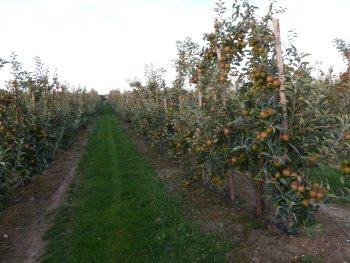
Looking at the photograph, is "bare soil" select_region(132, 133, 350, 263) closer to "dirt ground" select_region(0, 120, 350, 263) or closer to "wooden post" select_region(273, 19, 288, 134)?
"dirt ground" select_region(0, 120, 350, 263)

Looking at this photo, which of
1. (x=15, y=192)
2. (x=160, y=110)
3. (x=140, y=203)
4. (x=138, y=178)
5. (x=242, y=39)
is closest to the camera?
(x=242, y=39)

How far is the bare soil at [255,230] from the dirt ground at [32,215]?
298 cm

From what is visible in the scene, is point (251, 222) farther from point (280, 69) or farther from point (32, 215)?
point (32, 215)

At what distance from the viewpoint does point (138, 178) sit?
9.95 metres

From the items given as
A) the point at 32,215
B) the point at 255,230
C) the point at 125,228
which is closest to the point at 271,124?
the point at 255,230

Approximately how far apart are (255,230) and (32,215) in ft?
16.1

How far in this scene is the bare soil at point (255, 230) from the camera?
195 inches

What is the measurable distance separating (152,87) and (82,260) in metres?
10.3

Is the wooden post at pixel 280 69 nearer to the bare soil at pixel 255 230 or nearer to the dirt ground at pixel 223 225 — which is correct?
the bare soil at pixel 255 230

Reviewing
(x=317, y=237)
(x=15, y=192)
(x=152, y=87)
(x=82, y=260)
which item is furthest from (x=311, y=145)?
(x=152, y=87)

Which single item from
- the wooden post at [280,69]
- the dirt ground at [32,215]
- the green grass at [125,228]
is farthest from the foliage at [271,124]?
the dirt ground at [32,215]

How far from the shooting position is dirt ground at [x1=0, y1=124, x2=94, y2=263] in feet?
18.4

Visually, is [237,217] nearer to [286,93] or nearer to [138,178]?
[286,93]

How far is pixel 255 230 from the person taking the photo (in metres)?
5.80
